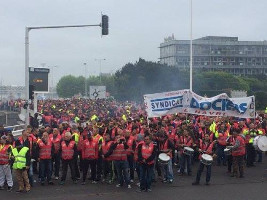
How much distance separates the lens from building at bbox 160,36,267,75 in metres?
137

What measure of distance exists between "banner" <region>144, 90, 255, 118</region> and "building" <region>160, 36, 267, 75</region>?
377 ft

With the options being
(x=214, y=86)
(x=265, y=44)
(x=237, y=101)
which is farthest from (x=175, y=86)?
(x=265, y=44)

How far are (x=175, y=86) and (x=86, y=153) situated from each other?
58.2 metres

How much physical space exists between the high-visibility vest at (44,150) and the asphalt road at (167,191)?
0.94 m

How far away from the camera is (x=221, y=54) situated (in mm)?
145875

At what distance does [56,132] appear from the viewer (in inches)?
639

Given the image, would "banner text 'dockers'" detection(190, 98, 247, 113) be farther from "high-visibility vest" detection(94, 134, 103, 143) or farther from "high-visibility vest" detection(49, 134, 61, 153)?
"high-visibility vest" detection(49, 134, 61, 153)

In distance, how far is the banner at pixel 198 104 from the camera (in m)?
19.7

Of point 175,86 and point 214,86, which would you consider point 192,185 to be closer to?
point 175,86

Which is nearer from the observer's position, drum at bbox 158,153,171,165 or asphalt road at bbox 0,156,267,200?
asphalt road at bbox 0,156,267,200

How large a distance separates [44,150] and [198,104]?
7.23m

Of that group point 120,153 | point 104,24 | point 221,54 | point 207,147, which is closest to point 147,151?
point 120,153

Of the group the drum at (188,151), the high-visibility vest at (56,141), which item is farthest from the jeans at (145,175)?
the high-visibility vest at (56,141)

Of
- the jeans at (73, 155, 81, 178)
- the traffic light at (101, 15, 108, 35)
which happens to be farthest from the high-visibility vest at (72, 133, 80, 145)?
the traffic light at (101, 15, 108, 35)
